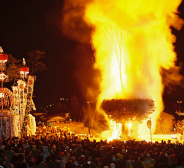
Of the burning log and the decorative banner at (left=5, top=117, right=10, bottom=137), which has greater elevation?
the burning log

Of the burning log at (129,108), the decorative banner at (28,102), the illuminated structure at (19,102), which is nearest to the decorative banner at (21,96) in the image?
the illuminated structure at (19,102)

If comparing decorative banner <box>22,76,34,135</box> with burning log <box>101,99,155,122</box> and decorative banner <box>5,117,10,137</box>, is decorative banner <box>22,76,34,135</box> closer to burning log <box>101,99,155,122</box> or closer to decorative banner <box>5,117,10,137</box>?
Answer: decorative banner <box>5,117,10,137</box>

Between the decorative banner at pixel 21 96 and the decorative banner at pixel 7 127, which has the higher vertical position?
the decorative banner at pixel 21 96

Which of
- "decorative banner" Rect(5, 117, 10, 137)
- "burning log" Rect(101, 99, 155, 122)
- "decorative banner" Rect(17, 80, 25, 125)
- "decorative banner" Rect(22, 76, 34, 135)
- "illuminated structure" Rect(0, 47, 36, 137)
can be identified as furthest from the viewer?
"decorative banner" Rect(17, 80, 25, 125)

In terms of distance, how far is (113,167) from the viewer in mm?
8148

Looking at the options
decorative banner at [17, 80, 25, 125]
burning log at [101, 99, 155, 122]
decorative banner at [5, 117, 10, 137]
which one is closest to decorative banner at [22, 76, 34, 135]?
decorative banner at [17, 80, 25, 125]

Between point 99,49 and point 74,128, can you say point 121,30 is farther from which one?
Answer: point 74,128

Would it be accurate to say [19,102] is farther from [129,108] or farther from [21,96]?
[129,108]

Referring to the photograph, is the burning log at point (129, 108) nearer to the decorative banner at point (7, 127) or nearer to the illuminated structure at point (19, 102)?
the illuminated structure at point (19, 102)

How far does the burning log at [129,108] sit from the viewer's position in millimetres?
21125

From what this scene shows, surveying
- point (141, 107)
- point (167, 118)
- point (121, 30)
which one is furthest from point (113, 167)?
point (167, 118)

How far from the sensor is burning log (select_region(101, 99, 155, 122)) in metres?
21.1

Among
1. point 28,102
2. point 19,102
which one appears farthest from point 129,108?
point 19,102

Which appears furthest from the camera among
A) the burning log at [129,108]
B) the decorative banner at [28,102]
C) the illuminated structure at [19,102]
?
the decorative banner at [28,102]
